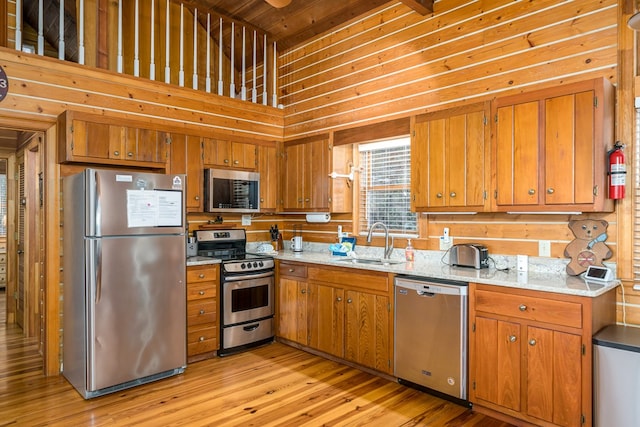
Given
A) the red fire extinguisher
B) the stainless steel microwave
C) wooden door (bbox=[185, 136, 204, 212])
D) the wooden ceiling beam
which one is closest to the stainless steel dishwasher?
the red fire extinguisher

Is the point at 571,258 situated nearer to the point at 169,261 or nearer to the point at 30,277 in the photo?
the point at 169,261

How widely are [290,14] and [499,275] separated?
367 cm

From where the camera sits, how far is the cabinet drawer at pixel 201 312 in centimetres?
372

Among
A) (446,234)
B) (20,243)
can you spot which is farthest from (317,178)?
(20,243)

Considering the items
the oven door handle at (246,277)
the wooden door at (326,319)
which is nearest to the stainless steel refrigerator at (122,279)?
the oven door handle at (246,277)

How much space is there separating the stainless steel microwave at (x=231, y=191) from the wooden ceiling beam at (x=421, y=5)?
2.30 m

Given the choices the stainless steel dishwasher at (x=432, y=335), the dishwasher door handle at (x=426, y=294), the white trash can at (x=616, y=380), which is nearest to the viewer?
the white trash can at (x=616, y=380)

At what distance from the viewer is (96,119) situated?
352cm

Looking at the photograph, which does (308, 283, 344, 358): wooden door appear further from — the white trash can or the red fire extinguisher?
the red fire extinguisher

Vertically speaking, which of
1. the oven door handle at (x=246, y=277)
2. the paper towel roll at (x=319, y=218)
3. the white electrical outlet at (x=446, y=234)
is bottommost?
the oven door handle at (x=246, y=277)

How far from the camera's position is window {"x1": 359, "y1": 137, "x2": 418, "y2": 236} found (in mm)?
4000

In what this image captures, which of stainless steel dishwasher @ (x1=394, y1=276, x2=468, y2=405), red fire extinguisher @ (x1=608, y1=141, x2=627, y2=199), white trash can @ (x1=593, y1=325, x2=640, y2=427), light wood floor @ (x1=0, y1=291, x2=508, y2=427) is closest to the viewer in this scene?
white trash can @ (x1=593, y1=325, x2=640, y2=427)

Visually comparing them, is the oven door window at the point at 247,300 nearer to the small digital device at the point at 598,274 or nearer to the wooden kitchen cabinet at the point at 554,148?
the wooden kitchen cabinet at the point at 554,148

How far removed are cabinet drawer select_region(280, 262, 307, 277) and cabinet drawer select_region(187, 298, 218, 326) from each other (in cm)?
76
